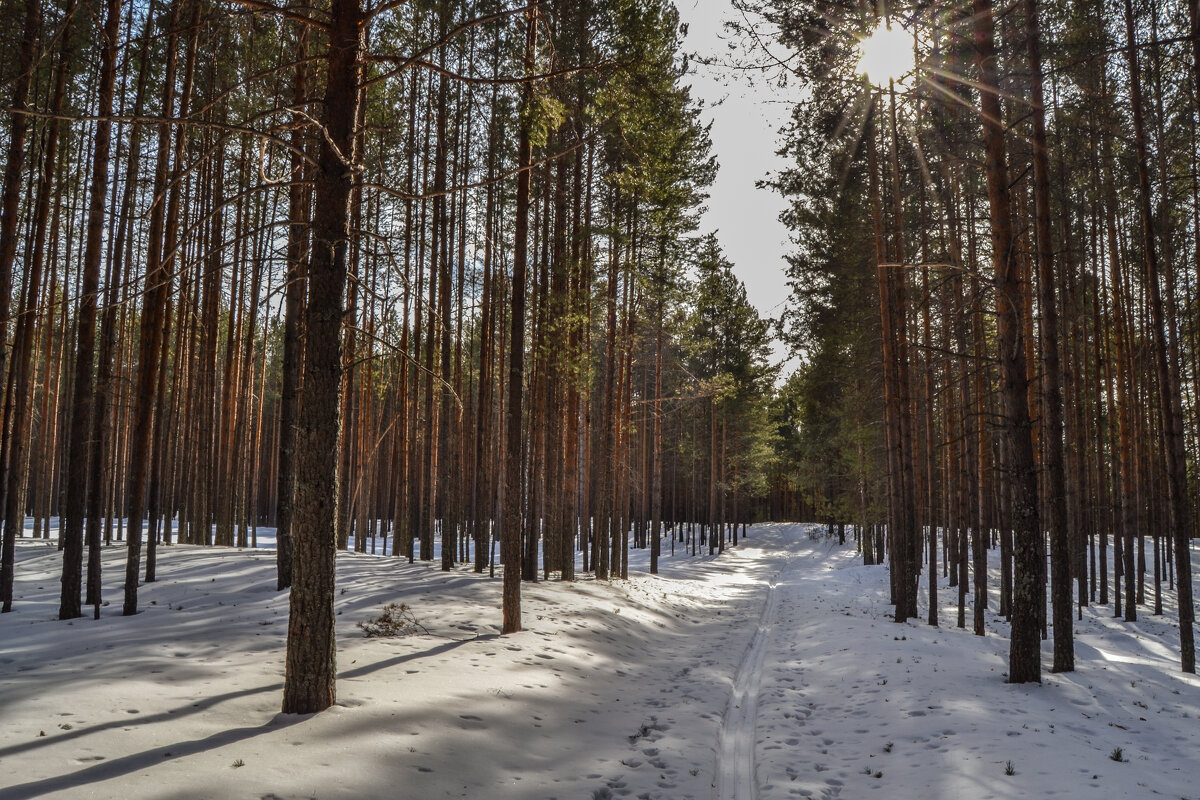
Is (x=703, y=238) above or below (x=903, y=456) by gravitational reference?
above

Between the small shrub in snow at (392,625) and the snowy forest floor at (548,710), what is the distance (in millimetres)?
292

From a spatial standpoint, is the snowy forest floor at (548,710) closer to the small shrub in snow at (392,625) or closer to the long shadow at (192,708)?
the long shadow at (192,708)

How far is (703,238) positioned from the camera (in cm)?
2011

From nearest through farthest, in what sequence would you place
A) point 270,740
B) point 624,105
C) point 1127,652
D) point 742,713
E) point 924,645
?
point 270,740 → point 742,713 → point 624,105 → point 924,645 → point 1127,652

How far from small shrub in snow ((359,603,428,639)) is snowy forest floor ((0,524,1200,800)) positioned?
0.29 m

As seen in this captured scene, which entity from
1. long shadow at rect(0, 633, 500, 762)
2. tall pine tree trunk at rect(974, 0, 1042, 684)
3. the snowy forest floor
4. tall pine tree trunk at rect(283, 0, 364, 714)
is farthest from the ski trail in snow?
long shadow at rect(0, 633, 500, 762)

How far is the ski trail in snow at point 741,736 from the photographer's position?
5.62 metres

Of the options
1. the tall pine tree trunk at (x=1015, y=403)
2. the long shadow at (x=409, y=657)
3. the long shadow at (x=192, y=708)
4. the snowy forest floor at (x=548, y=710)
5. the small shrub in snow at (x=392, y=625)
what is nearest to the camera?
the long shadow at (x=192, y=708)

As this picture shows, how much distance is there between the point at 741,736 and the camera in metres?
7.00

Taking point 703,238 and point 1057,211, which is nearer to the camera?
point 1057,211

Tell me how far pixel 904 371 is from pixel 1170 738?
29.1 feet

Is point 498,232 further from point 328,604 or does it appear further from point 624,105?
point 328,604

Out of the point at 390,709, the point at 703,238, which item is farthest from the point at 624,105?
the point at 703,238

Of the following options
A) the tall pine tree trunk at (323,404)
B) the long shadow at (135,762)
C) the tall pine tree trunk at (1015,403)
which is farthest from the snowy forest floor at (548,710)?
the tall pine tree trunk at (1015,403)
